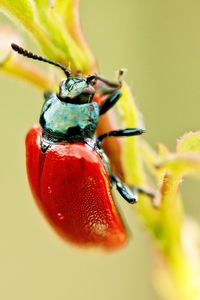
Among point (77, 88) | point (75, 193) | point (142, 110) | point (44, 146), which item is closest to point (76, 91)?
point (77, 88)

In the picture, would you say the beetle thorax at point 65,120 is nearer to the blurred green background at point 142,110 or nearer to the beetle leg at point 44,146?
the beetle leg at point 44,146

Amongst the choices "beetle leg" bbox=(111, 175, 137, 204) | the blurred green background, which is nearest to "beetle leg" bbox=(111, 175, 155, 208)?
"beetle leg" bbox=(111, 175, 137, 204)

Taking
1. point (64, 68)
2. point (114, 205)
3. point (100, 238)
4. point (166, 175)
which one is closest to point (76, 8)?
point (64, 68)

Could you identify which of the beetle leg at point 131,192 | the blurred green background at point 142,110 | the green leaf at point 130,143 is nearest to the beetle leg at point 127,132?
the green leaf at point 130,143

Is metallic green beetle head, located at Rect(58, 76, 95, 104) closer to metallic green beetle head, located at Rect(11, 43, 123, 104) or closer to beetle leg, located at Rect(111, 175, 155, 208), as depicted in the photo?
metallic green beetle head, located at Rect(11, 43, 123, 104)

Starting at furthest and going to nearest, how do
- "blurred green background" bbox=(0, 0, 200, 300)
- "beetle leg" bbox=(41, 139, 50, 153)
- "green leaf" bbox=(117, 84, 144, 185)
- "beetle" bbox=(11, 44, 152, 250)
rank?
"blurred green background" bbox=(0, 0, 200, 300) < "beetle leg" bbox=(41, 139, 50, 153) < "beetle" bbox=(11, 44, 152, 250) < "green leaf" bbox=(117, 84, 144, 185)

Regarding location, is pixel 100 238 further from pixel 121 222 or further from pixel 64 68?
pixel 64 68
